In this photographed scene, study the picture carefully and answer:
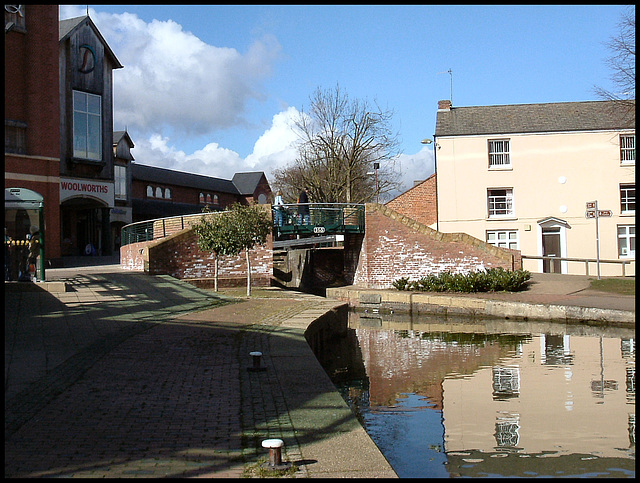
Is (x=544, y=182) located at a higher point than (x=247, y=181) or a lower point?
lower

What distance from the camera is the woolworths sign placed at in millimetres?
29609

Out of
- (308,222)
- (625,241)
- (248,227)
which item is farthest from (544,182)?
(248,227)

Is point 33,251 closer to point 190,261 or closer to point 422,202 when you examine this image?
point 190,261

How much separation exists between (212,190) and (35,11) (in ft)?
134

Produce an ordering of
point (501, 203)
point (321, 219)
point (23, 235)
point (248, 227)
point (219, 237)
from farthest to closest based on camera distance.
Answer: point (501, 203) → point (321, 219) → point (248, 227) → point (219, 237) → point (23, 235)

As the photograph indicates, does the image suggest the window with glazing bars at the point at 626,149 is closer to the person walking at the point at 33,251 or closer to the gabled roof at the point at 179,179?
the person walking at the point at 33,251

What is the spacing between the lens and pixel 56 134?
85.0ft

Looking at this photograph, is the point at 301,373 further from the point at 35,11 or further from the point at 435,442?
the point at 35,11

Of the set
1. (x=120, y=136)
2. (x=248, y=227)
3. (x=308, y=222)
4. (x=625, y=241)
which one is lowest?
(x=625, y=241)

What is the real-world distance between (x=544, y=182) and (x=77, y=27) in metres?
23.3

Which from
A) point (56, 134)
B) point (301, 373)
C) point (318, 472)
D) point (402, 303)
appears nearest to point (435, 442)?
point (301, 373)

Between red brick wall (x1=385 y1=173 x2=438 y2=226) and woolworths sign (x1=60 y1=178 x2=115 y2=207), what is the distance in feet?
49.4

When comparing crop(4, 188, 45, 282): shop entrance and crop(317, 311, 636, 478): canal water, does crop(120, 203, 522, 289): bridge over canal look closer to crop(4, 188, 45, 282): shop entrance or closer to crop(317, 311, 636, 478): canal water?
crop(4, 188, 45, 282): shop entrance

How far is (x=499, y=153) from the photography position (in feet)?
97.6
